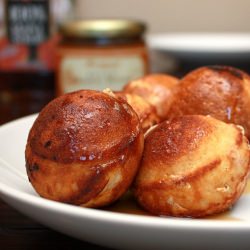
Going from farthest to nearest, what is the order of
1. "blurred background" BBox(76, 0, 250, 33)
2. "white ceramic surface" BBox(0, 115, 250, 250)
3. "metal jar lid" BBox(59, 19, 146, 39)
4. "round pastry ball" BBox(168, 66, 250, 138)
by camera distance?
"blurred background" BBox(76, 0, 250, 33)
"metal jar lid" BBox(59, 19, 146, 39)
"round pastry ball" BBox(168, 66, 250, 138)
"white ceramic surface" BBox(0, 115, 250, 250)

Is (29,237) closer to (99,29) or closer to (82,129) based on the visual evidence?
(82,129)

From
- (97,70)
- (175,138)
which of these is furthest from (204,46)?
(175,138)

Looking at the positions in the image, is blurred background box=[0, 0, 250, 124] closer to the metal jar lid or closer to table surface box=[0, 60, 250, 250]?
the metal jar lid

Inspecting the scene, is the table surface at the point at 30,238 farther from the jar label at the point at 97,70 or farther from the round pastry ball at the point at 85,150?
the jar label at the point at 97,70

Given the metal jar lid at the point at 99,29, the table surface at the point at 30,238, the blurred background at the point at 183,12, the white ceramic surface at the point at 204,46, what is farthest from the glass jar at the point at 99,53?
the table surface at the point at 30,238

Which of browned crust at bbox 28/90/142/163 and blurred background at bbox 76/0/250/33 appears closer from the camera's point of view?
browned crust at bbox 28/90/142/163

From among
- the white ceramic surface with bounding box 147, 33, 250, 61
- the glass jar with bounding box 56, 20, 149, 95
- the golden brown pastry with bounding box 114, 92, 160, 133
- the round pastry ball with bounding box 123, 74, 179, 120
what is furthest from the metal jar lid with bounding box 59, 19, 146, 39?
the golden brown pastry with bounding box 114, 92, 160, 133

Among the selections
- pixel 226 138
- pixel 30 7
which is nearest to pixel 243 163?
pixel 226 138
